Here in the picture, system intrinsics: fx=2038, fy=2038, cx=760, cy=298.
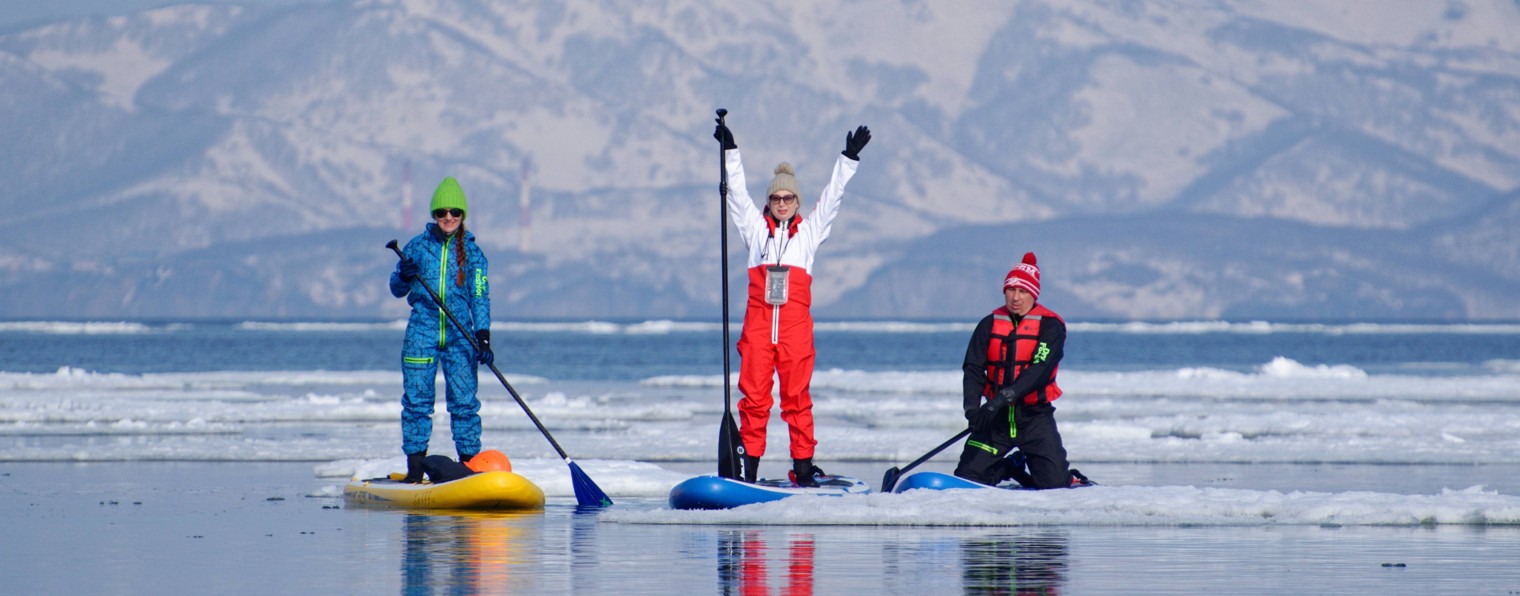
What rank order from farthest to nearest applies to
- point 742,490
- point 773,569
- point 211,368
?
point 211,368
point 742,490
point 773,569

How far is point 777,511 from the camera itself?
10.8 metres

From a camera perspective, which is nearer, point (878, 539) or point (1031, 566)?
point (1031, 566)

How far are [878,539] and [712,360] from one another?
180 feet

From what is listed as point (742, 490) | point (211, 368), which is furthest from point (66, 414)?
point (211, 368)

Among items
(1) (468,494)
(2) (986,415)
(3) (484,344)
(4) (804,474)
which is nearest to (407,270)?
(3) (484,344)

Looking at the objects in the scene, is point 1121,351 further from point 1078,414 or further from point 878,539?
point 878,539

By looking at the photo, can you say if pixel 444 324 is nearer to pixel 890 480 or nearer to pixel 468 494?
pixel 468 494

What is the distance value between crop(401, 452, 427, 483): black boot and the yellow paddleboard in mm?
70

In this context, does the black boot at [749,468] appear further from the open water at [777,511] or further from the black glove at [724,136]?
the black glove at [724,136]

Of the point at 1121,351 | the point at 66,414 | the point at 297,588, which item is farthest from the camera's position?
the point at 1121,351

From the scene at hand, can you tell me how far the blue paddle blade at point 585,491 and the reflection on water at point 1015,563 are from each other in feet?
9.76

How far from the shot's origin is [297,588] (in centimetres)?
804

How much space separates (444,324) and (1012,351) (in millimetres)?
3365

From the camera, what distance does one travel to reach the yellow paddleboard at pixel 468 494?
11.6 metres
